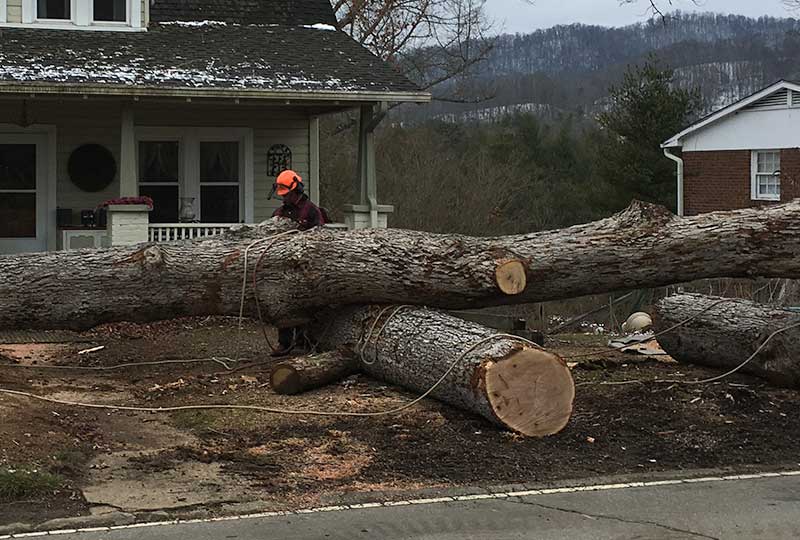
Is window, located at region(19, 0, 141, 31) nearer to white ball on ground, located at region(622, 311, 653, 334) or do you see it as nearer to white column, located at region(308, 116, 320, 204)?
white column, located at region(308, 116, 320, 204)

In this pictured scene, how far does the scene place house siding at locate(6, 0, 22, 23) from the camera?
1792 centimetres

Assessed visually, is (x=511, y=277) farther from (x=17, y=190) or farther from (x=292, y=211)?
(x=17, y=190)

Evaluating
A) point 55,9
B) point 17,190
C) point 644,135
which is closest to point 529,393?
point 17,190

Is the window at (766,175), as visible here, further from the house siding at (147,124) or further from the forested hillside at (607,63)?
the house siding at (147,124)

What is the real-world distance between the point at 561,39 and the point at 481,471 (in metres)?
65.4

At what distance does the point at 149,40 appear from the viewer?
59.3 ft

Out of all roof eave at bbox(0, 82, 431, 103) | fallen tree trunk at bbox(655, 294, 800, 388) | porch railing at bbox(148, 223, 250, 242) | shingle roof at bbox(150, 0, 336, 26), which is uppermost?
shingle roof at bbox(150, 0, 336, 26)

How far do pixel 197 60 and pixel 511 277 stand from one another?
8357 mm

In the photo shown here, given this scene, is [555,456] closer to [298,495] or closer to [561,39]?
[298,495]

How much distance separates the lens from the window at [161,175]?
18812 mm

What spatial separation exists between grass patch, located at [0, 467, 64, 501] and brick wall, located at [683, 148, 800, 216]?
27363 mm

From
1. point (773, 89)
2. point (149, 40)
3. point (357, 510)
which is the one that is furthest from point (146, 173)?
point (773, 89)

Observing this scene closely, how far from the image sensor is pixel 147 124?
18.6 metres

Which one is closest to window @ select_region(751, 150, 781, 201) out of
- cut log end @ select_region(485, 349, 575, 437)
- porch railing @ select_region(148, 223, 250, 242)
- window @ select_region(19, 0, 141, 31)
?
porch railing @ select_region(148, 223, 250, 242)
